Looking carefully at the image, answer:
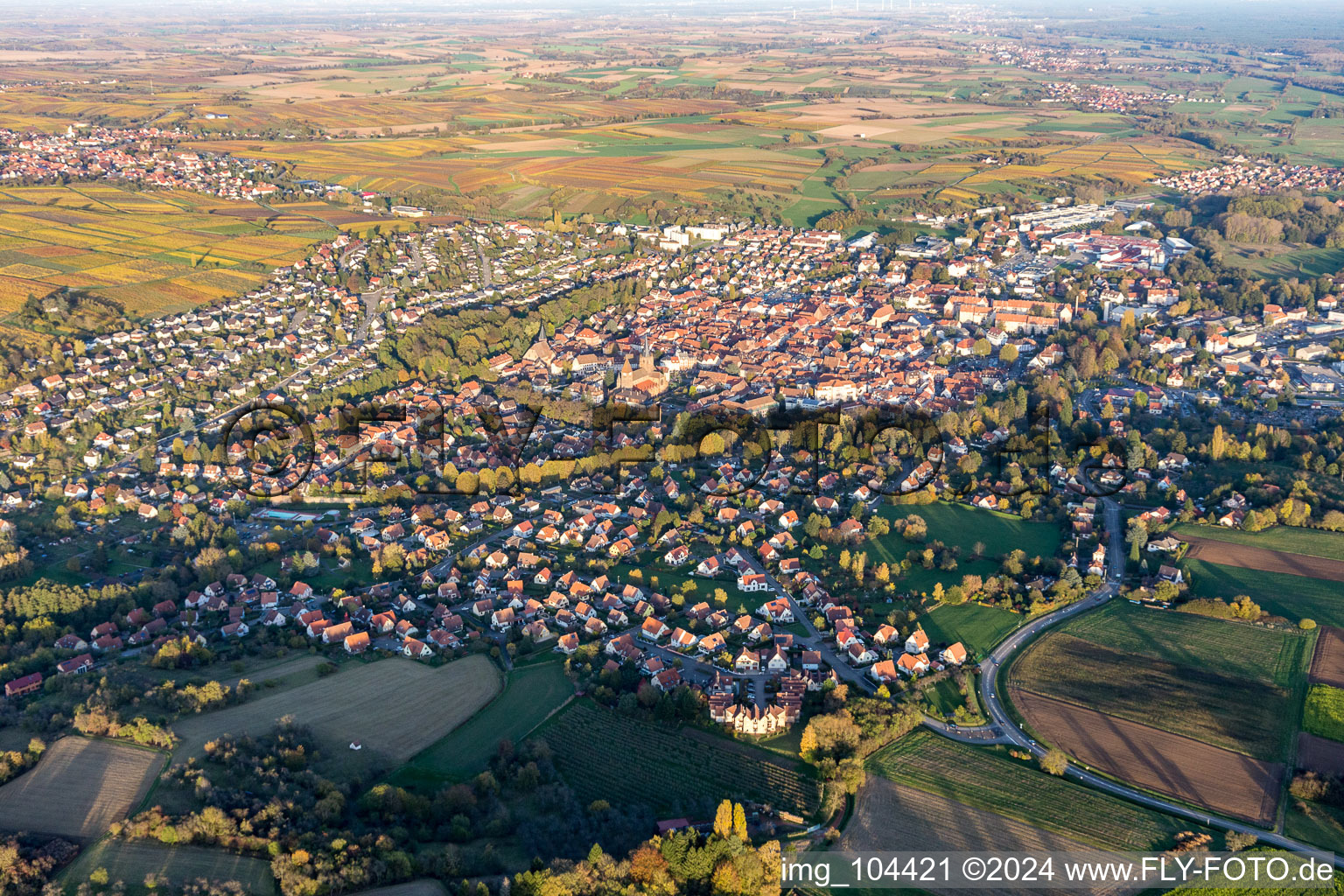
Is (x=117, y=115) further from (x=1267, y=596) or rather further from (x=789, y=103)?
(x=1267, y=596)

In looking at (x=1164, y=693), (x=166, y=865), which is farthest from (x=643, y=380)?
(x=166, y=865)

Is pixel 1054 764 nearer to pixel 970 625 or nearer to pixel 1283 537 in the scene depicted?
pixel 970 625

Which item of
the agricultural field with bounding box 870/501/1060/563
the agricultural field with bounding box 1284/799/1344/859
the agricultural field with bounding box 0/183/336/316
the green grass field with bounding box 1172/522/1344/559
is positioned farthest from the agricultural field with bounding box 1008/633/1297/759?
the agricultural field with bounding box 0/183/336/316

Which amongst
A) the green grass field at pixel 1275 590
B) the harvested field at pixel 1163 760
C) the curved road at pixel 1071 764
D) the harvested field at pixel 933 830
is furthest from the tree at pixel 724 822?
the green grass field at pixel 1275 590

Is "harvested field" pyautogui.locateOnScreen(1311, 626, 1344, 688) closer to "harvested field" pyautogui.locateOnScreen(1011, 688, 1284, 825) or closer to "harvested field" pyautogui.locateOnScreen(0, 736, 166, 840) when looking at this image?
"harvested field" pyautogui.locateOnScreen(1011, 688, 1284, 825)

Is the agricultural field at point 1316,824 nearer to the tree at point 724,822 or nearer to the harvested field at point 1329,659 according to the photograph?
the harvested field at point 1329,659
